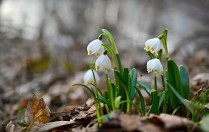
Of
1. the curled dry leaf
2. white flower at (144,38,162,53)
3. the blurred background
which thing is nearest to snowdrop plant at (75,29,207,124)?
white flower at (144,38,162,53)

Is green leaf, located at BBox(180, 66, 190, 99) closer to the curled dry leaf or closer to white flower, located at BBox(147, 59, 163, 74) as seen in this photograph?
white flower, located at BBox(147, 59, 163, 74)

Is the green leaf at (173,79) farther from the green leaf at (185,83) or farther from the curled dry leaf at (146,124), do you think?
the curled dry leaf at (146,124)

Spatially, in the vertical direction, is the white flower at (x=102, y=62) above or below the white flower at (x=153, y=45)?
below

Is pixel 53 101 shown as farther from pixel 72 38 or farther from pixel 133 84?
pixel 72 38

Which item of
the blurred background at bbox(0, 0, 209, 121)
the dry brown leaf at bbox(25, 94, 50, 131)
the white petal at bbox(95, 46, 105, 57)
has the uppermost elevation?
the blurred background at bbox(0, 0, 209, 121)

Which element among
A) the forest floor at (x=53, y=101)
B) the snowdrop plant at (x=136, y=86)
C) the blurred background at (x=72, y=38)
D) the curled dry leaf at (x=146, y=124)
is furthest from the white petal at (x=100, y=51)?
the blurred background at (x=72, y=38)

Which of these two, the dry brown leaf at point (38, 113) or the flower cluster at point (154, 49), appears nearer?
the flower cluster at point (154, 49)
